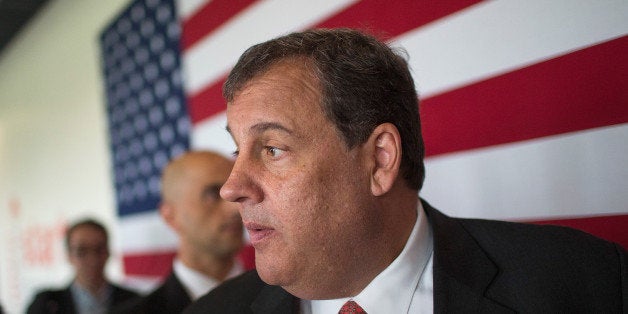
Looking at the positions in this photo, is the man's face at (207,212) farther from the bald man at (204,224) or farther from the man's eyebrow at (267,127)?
the man's eyebrow at (267,127)

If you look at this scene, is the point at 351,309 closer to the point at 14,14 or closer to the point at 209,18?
the point at 209,18

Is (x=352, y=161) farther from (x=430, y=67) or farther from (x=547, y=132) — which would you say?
(x=430, y=67)

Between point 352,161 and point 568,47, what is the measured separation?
58cm

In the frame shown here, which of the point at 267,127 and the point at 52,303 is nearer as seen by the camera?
the point at 267,127

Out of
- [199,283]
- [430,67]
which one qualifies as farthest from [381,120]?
[199,283]

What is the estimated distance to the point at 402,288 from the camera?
1166 mm

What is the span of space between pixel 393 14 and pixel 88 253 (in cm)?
206

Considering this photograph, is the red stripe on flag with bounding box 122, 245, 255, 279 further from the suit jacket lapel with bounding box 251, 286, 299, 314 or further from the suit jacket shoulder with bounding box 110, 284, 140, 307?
the suit jacket lapel with bounding box 251, 286, 299, 314

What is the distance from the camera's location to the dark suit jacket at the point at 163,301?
179cm

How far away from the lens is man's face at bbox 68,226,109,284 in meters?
3.10

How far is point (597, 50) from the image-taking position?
1.30m

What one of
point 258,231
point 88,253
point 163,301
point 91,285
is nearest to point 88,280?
point 91,285

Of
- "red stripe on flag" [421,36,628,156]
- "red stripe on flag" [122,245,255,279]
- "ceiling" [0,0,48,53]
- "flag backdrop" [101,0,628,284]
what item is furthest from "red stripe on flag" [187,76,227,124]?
"ceiling" [0,0,48,53]

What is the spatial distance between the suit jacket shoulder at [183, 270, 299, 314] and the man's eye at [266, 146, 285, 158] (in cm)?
29
